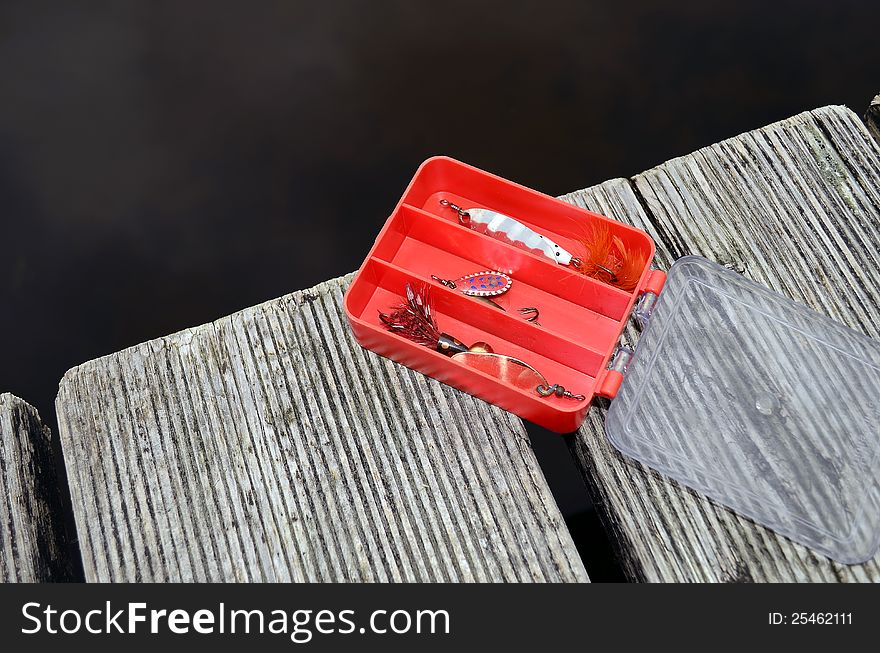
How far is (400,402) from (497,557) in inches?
14.2

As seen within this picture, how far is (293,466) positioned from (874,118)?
5.23ft

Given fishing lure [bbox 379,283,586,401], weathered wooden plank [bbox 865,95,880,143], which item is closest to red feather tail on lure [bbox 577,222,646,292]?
fishing lure [bbox 379,283,586,401]

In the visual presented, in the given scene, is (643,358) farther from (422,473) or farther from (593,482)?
(422,473)

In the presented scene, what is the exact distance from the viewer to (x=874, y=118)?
1972 millimetres

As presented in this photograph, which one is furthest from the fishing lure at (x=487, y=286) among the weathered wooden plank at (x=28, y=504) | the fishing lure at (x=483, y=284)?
the weathered wooden plank at (x=28, y=504)

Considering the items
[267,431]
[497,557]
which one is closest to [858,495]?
[497,557]

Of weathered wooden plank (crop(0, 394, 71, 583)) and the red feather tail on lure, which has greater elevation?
the red feather tail on lure

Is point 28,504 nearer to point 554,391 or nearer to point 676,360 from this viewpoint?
point 554,391

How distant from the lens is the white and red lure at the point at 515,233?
1.72 metres

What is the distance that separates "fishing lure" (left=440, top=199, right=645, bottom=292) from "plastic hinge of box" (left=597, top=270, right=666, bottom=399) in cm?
3

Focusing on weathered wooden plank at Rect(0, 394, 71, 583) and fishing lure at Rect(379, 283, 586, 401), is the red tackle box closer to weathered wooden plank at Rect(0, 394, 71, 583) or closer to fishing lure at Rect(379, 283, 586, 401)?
fishing lure at Rect(379, 283, 586, 401)

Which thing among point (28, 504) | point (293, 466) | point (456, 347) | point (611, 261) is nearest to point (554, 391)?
point (456, 347)

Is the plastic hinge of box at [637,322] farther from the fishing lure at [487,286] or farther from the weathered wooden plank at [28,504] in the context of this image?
the weathered wooden plank at [28,504]

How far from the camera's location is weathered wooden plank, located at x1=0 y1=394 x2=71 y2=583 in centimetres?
156
